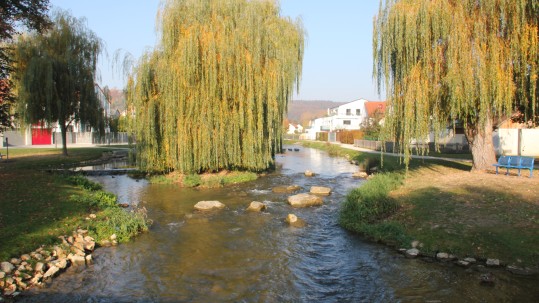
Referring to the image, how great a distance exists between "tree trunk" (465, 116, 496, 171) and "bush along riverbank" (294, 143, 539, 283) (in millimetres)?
1038

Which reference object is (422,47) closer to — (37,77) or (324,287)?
(324,287)

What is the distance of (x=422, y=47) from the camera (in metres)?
13.8

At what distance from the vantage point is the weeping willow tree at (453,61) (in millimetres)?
12982

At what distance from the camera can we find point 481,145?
15898mm

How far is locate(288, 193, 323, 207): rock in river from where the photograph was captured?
48.6 feet

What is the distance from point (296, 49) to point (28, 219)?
19.5 metres

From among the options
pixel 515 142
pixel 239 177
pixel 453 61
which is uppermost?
pixel 453 61

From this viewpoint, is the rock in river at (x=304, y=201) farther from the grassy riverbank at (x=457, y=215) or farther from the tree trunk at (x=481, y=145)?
the tree trunk at (x=481, y=145)

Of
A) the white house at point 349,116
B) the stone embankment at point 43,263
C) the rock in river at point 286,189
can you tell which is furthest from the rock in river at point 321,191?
the white house at point 349,116

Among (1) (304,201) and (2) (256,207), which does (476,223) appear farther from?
(2) (256,207)

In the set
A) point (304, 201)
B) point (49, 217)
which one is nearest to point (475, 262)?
point (304, 201)

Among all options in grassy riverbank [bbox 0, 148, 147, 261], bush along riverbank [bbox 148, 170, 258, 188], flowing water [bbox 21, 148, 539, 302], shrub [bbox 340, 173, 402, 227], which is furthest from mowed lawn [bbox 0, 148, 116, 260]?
shrub [bbox 340, 173, 402, 227]

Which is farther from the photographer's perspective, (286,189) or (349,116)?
(349,116)

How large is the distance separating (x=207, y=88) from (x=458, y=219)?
1261 centimetres
